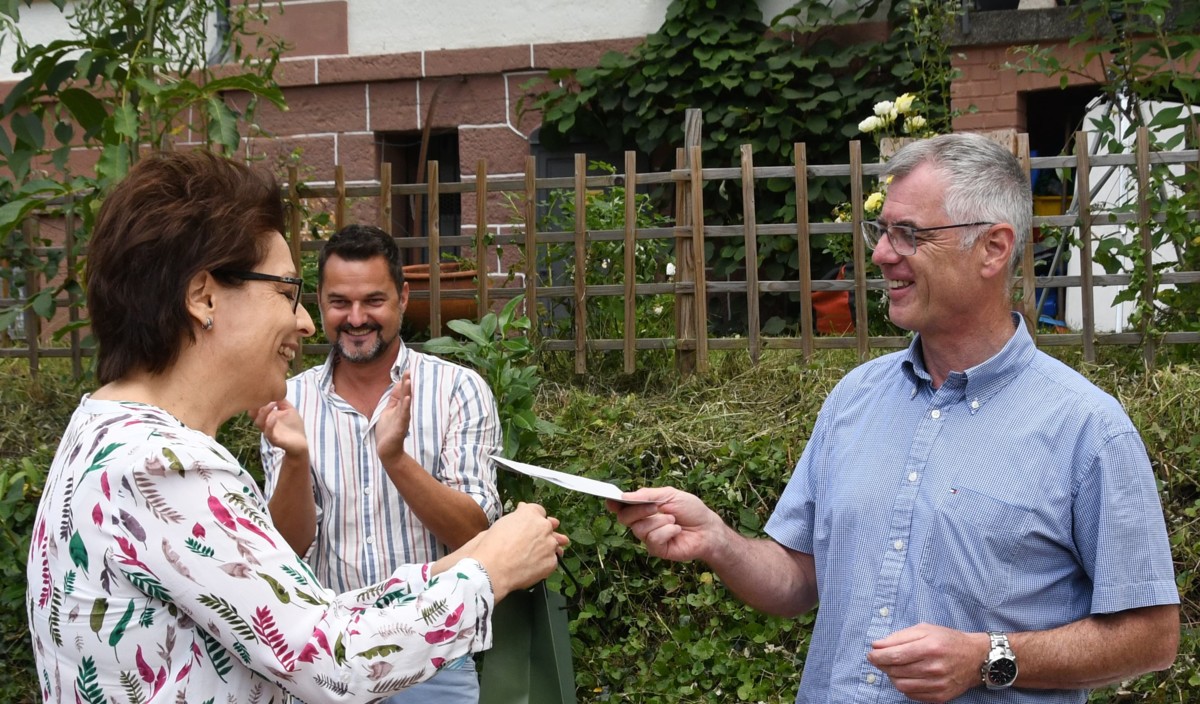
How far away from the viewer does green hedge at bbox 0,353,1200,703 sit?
4.25 m

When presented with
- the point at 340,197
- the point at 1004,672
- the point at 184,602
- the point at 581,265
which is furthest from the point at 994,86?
the point at 184,602

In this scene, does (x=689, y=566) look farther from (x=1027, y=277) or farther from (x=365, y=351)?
(x=1027, y=277)

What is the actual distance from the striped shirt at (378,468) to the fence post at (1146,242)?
118 inches

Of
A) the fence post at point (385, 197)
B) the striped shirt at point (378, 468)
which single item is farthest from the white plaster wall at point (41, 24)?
the striped shirt at point (378, 468)

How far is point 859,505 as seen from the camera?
2.26 metres

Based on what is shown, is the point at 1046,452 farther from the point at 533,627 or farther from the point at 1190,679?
the point at 1190,679

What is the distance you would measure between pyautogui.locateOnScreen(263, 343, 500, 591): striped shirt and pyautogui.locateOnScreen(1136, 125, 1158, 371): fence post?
9.84 ft

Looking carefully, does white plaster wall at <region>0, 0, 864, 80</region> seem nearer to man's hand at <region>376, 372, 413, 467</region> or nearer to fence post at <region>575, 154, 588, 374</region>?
fence post at <region>575, 154, 588, 374</region>

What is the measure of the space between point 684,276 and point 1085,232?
1706 millimetres

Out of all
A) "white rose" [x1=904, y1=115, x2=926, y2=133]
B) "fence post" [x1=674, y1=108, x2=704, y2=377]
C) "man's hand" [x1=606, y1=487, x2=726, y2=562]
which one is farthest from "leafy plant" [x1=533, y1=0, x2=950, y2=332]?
"man's hand" [x1=606, y1=487, x2=726, y2=562]

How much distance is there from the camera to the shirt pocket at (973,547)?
2084 mm

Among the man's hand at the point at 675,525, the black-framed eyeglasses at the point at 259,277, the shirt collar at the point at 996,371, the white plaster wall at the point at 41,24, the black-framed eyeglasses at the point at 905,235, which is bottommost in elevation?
the man's hand at the point at 675,525

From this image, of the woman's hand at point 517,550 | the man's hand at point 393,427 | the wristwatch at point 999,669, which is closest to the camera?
the woman's hand at point 517,550

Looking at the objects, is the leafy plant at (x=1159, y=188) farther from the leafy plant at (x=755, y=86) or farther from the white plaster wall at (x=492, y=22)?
the white plaster wall at (x=492, y=22)
